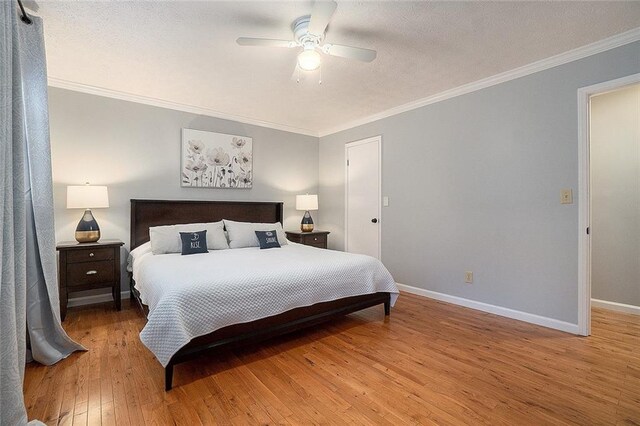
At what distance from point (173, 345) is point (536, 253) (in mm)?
3171

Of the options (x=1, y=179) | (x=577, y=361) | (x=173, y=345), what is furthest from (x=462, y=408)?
(x=1, y=179)

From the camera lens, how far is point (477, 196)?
3.26 metres

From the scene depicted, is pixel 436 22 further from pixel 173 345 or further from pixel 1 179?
pixel 173 345

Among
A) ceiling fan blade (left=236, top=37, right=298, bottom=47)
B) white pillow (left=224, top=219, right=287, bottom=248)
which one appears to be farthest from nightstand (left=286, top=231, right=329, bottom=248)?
ceiling fan blade (left=236, top=37, right=298, bottom=47)

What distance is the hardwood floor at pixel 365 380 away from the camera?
1.60m

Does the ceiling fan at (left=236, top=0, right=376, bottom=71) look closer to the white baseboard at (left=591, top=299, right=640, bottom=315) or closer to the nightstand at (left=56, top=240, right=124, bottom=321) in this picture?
the nightstand at (left=56, top=240, right=124, bottom=321)

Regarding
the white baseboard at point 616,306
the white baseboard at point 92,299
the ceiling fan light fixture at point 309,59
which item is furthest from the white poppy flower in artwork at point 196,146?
Result: the white baseboard at point 616,306

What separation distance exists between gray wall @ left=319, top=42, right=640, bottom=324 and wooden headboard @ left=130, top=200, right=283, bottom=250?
1805mm

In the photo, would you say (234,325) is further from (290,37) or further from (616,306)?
(616,306)

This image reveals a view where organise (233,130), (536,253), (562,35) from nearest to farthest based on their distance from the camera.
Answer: (562,35), (536,253), (233,130)

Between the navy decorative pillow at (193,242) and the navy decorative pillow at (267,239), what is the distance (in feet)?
2.09

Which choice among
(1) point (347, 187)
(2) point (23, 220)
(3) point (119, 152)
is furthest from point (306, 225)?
(2) point (23, 220)

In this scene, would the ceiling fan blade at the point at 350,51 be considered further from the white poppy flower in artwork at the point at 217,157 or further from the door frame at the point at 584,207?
the white poppy flower in artwork at the point at 217,157

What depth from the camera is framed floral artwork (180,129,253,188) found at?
13.0ft
